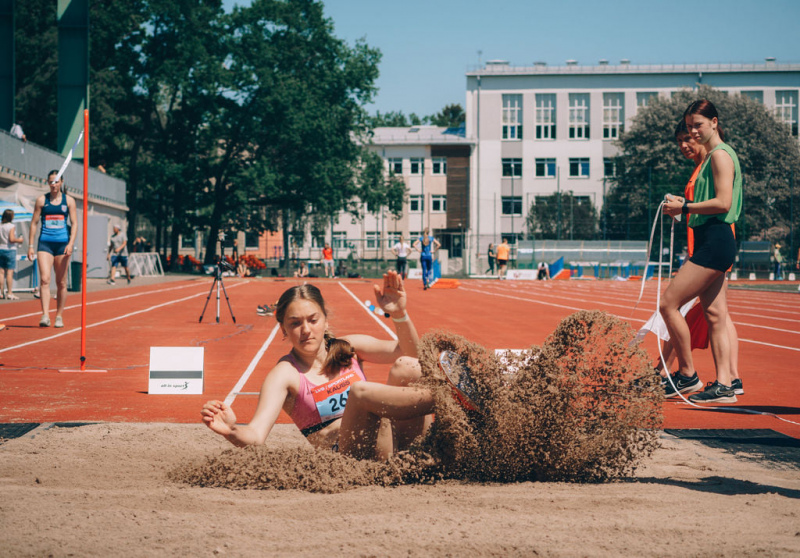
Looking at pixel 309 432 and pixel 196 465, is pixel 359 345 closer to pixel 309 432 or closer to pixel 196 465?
pixel 309 432

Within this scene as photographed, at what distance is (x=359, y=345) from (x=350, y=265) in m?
43.5

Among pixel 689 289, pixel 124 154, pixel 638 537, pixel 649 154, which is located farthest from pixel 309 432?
pixel 649 154

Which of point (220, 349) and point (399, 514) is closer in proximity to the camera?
point (399, 514)

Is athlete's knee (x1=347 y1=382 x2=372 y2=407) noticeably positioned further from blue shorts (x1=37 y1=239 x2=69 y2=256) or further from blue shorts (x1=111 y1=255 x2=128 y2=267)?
blue shorts (x1=111 y1=255 x2=128 y2=267)

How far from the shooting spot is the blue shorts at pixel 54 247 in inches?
440

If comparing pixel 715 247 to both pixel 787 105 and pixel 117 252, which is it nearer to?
pixel 117 252

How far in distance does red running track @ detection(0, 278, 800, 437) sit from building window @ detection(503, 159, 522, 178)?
143 ft

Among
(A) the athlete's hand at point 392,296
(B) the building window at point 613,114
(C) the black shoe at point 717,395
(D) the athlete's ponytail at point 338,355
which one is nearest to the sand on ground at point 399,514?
(D) the athlete's ponytail at point 338,355

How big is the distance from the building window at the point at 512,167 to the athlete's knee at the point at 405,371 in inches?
2334

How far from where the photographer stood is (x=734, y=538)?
3.12 metres

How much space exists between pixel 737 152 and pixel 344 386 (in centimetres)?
5378

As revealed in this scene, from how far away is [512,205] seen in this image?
201 ft

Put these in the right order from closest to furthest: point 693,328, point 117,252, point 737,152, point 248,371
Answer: point 693,328
point 248,371
point 117,252
point 737,152

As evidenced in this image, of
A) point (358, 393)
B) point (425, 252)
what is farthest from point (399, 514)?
point (425, 252)
